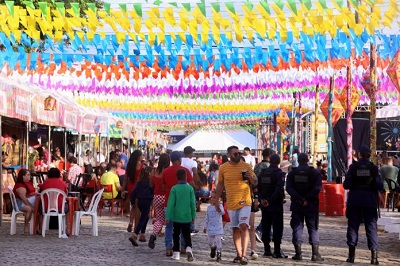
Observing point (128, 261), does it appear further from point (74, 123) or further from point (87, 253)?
point (74, 123)

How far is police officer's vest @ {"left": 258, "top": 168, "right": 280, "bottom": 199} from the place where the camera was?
14.4m

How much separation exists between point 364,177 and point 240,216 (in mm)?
2041

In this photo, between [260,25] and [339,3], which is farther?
[260,25]

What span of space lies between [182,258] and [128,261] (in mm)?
1108

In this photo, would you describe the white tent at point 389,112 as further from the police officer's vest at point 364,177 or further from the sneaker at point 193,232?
the police officer's vest at point 364,177

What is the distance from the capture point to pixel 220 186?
13727 millimetres

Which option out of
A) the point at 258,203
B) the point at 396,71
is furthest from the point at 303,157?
the point at 396,71

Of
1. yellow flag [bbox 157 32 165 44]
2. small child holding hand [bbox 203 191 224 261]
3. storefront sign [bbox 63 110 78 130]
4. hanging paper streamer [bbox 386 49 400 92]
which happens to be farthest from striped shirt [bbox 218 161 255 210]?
storefront sign [bbox 63 110 78 130]

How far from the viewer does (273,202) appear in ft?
47.3

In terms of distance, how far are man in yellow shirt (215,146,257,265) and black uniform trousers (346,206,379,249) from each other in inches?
63.9

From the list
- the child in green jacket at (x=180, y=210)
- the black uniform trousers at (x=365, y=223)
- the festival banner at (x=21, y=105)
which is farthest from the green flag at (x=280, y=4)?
the festival banner at (x=21, y=105)

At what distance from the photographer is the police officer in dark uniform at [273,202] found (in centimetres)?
1430

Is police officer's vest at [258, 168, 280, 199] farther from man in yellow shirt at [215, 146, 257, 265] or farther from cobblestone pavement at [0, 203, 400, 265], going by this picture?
cobblestone pavement at [0, 203, 400, 265]

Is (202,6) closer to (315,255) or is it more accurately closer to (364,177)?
(364,177)
